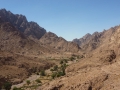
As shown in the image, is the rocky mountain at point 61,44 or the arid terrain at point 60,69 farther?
the rocky mountain at point 61,44

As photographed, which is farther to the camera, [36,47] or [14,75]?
[36,47]

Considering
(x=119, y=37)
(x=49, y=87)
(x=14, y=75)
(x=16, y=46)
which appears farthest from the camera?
(x=16, y=46)

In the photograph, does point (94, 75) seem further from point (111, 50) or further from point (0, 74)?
point (0, 74)

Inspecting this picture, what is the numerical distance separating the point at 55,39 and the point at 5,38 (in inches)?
2911

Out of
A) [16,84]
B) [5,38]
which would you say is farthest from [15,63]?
[5,38]

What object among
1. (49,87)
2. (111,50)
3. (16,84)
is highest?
(111,50)

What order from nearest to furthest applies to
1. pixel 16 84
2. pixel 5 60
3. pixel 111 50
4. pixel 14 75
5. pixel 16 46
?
pixel 111 50
pixel 16 84
pixel 14 75
pixel 5 60
pixel 16 46

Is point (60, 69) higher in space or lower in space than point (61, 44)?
lower

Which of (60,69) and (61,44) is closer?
(60,69)

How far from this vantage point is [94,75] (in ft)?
55.8

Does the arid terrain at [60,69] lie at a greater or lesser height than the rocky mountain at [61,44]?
lesser

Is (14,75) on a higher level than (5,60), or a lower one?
lower

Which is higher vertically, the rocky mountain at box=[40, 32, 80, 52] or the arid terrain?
the rocky mountain at box=[40, 32, 80, 52]

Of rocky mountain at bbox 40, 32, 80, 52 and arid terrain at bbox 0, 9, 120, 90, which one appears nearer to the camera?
arid terrain at bbox 0, 9, 120, 90
